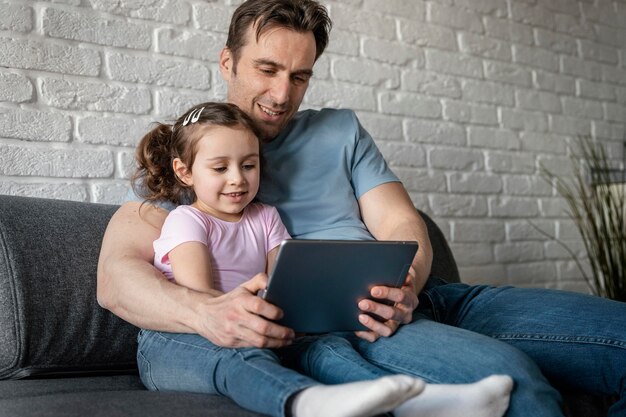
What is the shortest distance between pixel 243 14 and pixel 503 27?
66.9 inches

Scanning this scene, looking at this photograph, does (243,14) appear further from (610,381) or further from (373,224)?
(610,381)

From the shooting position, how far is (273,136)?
1845mm

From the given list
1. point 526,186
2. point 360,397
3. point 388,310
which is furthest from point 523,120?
point 360,397

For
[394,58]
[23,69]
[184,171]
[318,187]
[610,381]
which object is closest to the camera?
[610,381]

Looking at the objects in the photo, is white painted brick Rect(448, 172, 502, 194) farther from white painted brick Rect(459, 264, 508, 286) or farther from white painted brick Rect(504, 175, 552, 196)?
white painted brick Rect(459, 264, 508, 286)

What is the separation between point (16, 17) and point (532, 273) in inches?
89.7

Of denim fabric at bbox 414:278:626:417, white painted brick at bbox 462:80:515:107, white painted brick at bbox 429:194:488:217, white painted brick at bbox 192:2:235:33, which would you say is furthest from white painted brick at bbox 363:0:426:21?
denim fabric at bbox 414:278:626:417

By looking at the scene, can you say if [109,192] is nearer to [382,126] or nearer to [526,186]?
[382,126]

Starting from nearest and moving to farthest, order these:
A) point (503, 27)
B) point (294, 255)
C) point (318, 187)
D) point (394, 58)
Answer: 1. point (294, 255)
2. point (318, 187)
3. point (394, 58)
4. point (503, 27)

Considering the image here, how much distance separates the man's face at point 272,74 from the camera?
1765mm

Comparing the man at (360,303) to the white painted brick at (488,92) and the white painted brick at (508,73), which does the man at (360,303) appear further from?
the white painted brick at (508,73)

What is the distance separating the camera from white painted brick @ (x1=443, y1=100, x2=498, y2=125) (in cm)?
294

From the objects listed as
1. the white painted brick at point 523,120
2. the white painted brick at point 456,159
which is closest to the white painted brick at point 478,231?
the white painted brick at point 456,159

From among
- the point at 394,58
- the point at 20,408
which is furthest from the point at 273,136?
the point at 394,58
